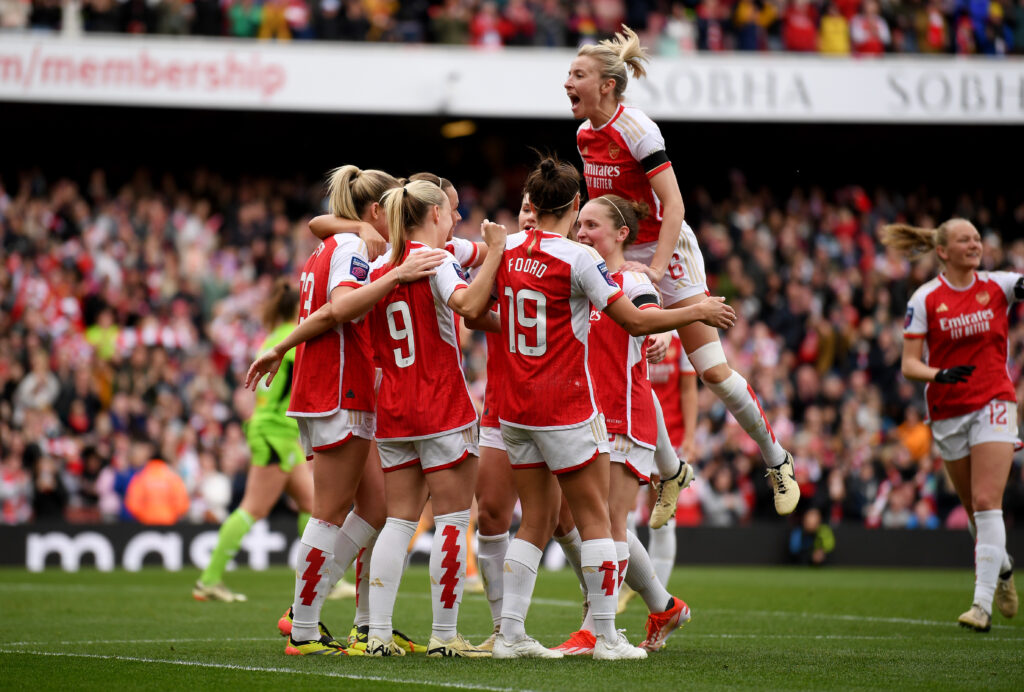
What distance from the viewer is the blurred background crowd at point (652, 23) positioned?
71.0ft

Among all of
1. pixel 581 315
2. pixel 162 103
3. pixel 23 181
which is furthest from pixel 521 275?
pixel 23 181

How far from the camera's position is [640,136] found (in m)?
7.19

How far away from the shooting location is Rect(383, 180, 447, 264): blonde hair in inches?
257

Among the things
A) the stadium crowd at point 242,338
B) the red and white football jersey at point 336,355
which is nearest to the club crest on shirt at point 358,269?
the red and white football jersey at point 336,355

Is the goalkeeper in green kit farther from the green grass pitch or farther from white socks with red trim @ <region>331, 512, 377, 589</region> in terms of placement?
white socks with red trim @ <region>331, 512, 377, 589</region>

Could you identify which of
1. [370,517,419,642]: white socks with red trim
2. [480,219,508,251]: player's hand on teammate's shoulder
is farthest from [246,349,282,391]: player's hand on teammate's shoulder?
[480,219,508,251]: player's hand on teammate's shoulder

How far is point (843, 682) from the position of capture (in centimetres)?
573

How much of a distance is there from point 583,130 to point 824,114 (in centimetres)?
1569

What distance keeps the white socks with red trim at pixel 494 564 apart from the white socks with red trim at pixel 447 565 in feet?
1.34

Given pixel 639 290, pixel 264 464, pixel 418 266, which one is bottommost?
pixel 264 464

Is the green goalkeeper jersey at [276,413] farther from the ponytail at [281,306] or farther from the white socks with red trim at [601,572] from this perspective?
the white socks with red trim at [601,572]

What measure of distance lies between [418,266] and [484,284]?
14.8 inches

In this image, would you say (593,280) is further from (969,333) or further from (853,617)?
(853,617)

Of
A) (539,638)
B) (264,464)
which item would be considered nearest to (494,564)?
(539,638)
